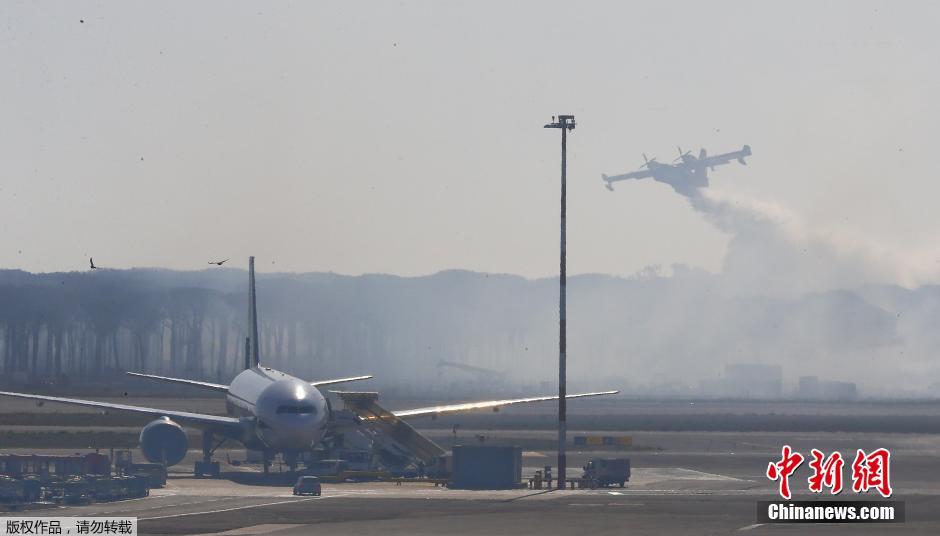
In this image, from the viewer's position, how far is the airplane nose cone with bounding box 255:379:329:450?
7431 centimetres

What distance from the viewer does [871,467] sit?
266 ft

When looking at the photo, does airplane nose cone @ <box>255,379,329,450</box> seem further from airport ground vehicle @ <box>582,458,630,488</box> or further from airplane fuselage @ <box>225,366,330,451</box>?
airport ground vehicle @ <box>582,458,630,488</box>

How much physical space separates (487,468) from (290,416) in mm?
10521

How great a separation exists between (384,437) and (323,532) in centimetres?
3232

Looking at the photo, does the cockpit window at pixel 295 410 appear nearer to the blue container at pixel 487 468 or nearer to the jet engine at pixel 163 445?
the jet engine at pixel 163 445

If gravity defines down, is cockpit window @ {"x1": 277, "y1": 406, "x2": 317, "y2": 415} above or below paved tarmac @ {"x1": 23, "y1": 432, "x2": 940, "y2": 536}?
above

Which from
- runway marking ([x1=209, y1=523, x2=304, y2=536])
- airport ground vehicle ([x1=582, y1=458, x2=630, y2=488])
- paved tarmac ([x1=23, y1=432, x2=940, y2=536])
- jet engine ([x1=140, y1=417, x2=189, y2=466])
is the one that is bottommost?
runway marking ([x1=209, y1=523, x2=304, y2=536])

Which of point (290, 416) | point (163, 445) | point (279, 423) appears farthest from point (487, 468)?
point (163, 445)

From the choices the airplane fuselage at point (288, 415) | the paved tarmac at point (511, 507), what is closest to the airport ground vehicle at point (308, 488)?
the paved tarmac at point (511, 507)

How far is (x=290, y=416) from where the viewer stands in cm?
7419

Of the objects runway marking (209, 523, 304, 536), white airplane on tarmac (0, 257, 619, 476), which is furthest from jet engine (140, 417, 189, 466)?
runway marking (209, 523, 304, 536)

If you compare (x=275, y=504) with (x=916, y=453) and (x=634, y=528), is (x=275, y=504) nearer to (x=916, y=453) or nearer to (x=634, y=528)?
(x=634, y=528)

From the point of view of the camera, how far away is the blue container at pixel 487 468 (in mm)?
72188

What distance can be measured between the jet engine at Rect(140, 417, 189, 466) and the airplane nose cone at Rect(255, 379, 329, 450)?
4.88 m
